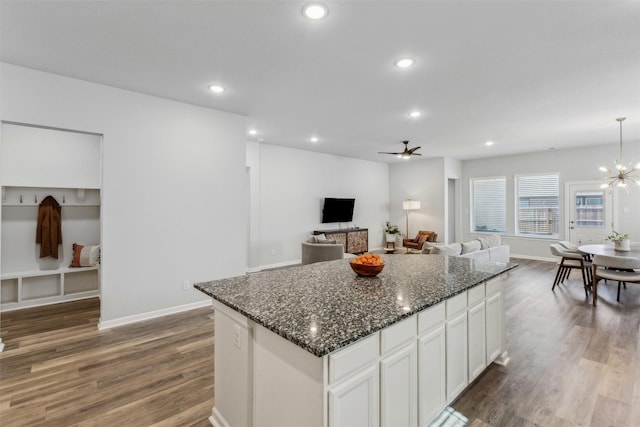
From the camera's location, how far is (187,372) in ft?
8.56

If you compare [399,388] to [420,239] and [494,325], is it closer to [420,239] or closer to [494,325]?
[494,325]

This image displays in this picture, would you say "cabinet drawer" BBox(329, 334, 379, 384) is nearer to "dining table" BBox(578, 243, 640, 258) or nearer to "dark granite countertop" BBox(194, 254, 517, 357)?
"dark granite countertop" BBox(194, 254, 517, 357)

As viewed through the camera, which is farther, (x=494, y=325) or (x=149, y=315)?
(x=149, y=315)

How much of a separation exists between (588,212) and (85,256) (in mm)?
10437

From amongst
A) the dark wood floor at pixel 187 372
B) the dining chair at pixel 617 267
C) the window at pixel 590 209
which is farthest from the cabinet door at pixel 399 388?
the window at pixel 590 209

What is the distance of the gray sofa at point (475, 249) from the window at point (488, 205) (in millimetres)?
2518

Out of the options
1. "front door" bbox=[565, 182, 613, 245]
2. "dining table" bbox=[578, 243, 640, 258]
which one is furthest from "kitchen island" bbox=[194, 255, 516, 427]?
"front door" bbox=[565, 182, 613, 245]

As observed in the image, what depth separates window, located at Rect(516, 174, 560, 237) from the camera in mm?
7820

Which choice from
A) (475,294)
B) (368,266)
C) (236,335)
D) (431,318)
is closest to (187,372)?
(236,335)

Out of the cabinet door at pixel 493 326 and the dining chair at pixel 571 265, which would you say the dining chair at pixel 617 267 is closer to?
the dining chair at pixel 571 265

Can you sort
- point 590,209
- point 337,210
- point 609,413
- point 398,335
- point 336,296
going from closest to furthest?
1. point 398,335
2. point 336,296
3. point 609,413
4. point 590,209
5. point 337,210

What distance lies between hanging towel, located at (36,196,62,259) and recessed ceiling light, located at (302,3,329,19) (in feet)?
15.1

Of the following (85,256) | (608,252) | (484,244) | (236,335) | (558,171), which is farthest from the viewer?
(558,171)

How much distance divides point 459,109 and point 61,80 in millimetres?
4955
